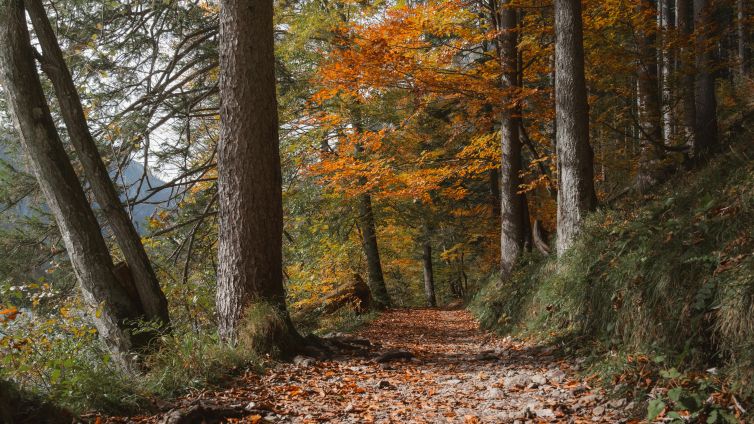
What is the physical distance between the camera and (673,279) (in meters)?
3.96

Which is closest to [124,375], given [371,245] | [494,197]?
[371,245]

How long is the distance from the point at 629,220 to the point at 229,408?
5.01 metres

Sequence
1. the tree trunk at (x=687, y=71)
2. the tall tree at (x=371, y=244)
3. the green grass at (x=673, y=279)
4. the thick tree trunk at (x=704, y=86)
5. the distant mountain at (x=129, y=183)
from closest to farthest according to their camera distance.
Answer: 1. the green grass at (x=673, y=279)
2. the distant mountain at (x=129, y=183)
3. the thick tree trunk at (x=704, y=86)
4. the tree trunk at (x=687, y=71)
5. the tall tree at (x=371, y=244)

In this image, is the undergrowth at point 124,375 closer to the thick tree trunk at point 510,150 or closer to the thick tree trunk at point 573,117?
the thick tree trunk at point 573,117

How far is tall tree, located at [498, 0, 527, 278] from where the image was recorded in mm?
9820

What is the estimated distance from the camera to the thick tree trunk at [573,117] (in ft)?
23.2

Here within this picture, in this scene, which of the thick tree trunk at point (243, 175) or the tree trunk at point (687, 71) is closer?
the thick tree trunk at point (243, 175)

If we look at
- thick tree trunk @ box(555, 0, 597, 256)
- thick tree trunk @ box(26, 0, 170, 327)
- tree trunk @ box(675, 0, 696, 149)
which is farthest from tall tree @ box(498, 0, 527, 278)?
thick tree trunk @ box(26, 0, 170, 327)

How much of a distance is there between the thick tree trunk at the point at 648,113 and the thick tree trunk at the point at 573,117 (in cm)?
173

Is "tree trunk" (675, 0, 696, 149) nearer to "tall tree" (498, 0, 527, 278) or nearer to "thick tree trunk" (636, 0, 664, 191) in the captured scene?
"thick tree trunk" (636, 0, 664, 191)

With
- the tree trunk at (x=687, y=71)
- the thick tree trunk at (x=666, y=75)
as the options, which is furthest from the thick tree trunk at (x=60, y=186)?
the thick tree trunk at (x=666, y=75)

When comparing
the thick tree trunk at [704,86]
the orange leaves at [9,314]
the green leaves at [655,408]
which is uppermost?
the thick tree trunk at [704,86]

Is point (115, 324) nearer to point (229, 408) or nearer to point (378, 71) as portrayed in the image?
point (229, 408)

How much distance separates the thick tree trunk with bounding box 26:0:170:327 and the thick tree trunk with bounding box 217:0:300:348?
1.24 metres
